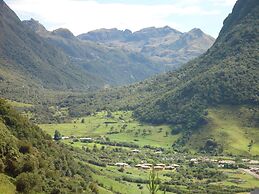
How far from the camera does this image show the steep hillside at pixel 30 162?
96.8 meters

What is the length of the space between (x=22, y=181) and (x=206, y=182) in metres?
104

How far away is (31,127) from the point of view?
12444cm

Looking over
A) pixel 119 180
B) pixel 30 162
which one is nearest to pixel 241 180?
pixel 119 180

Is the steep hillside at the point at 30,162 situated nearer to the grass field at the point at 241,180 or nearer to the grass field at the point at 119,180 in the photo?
the grass field at the point at 119,180

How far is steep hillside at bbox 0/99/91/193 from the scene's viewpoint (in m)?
96.8

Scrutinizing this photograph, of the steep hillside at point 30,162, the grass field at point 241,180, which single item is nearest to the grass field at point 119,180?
the grass field at point 241,180

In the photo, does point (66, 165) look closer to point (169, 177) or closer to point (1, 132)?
point (1, 132)

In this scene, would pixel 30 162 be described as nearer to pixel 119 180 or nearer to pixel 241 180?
pixel 119 180

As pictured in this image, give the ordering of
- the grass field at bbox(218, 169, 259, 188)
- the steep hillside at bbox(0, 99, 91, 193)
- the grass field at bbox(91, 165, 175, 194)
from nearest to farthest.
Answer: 1. the steep hillside at bbox(0, 99, 91, 193)
2. the grass field at bbox(91, 165, 175, 194)
3. the grass field at bbox(218, 169, 259, 188)

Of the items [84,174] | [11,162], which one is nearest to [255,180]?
[84,174]

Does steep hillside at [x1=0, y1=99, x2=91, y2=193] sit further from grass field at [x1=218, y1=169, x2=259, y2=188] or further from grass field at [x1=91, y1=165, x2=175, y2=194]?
grass field at [x1=218, y1=169, x2=259, y2=188]

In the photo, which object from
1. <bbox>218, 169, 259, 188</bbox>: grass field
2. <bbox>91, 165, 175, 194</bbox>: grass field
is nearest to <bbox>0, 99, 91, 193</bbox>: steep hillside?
<bbox>91, 165, 175, 194</bbox>: grass field

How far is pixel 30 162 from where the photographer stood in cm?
10269

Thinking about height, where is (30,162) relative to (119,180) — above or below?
above
